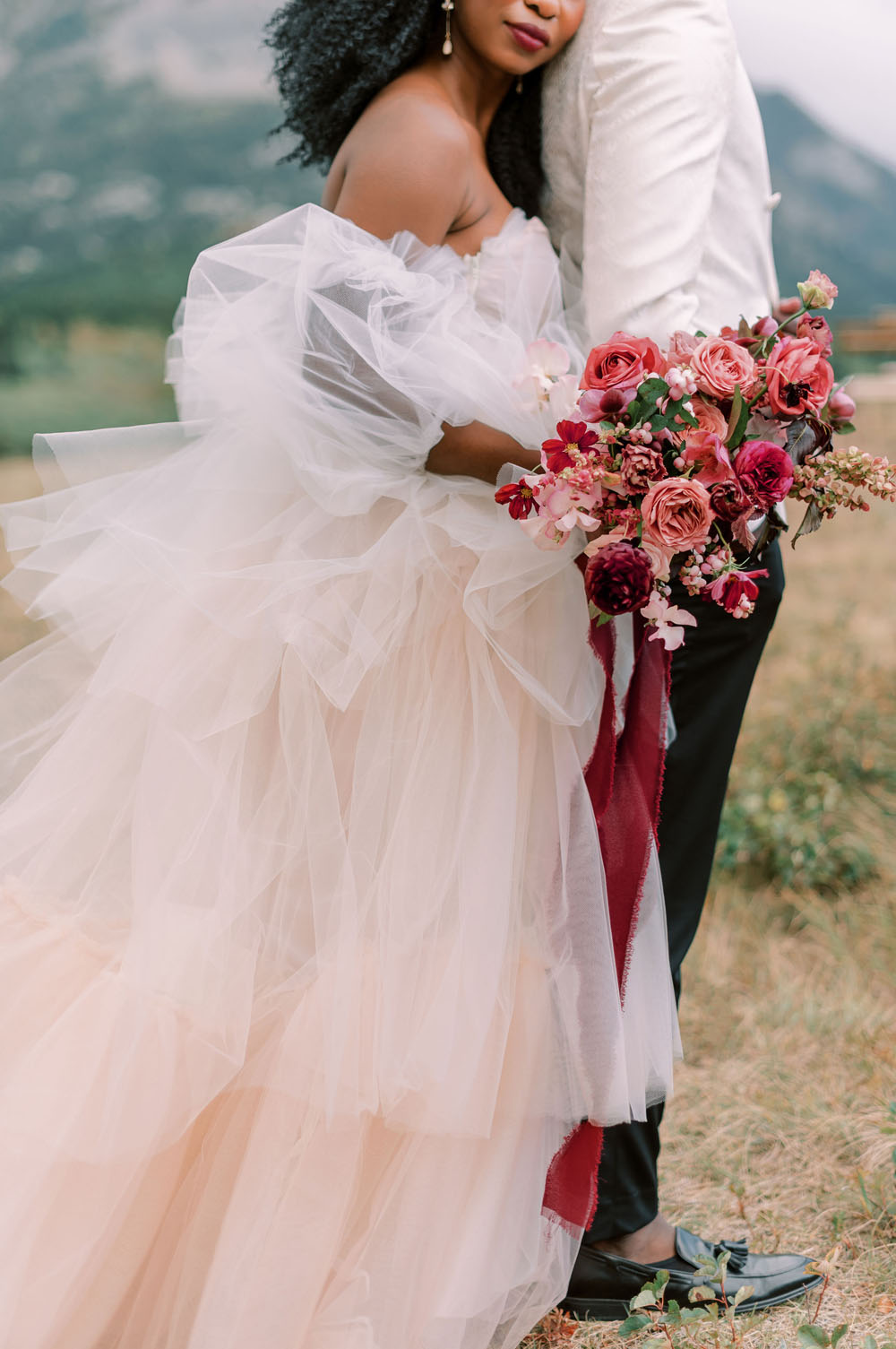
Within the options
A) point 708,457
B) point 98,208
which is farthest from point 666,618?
point 98,208

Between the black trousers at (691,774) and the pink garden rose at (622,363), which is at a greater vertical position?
the pink garden rose at (622,363)

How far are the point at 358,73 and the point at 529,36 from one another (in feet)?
0.89

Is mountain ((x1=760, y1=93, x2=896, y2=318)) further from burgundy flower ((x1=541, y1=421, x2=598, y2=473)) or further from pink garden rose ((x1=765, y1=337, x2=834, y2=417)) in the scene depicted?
burgundy flower ((x1=541, y1=421, x2=598, y2=473))

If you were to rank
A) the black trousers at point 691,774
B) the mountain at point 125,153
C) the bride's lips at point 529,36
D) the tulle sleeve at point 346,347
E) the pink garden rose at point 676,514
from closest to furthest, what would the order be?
the pink garden rose at point 676,514 < the tulle sleeve at point 346,347 < the bride's lips at point 529,36 < the black trousers at point 691,774 < the mountain at point 125,153

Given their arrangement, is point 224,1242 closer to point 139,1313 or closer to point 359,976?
point 139,1313

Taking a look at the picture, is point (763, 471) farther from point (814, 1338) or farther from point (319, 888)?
point (814, 1338)

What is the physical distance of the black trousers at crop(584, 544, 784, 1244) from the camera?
178 centimetres

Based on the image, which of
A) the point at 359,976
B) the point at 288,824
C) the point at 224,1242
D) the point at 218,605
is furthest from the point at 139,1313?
the point at 218,605

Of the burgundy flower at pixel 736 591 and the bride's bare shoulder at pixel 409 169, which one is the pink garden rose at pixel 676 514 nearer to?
the burgundy flower at pixel 736 591

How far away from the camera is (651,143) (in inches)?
59.7

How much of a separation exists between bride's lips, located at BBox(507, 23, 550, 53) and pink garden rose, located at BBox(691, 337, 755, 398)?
59 cm

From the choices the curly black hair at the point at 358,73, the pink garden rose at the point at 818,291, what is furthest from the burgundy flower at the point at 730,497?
the curly black hair at the point at 358,73

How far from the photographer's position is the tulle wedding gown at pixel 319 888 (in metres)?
1.45

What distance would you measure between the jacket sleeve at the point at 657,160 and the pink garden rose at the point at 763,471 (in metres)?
0.28
